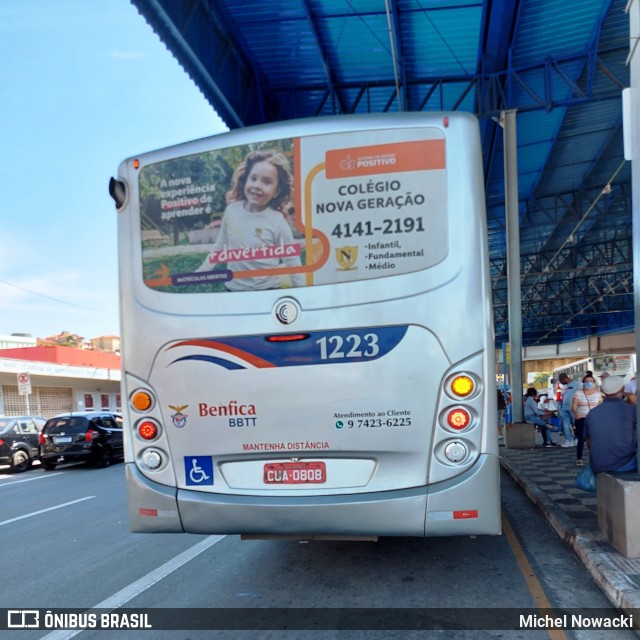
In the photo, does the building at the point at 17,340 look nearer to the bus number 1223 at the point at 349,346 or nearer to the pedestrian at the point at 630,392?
the pedestrian at the point at 630,392

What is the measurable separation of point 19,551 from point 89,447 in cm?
940

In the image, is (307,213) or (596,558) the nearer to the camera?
(307,213)

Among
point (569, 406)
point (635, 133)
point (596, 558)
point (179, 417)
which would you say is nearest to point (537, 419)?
point (569, 406)

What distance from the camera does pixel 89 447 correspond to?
15344mm

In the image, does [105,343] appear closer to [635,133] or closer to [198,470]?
[198,470]

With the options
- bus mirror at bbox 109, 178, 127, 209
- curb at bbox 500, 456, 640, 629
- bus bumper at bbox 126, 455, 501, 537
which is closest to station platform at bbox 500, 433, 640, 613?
curb at bbox 500, 456, 640, 629

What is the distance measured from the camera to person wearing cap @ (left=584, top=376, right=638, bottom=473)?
5.34 meters

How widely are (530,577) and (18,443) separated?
1524cm

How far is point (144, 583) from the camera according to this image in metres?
4.92

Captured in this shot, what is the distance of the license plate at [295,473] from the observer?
156 inches

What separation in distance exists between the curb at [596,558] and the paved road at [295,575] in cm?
9

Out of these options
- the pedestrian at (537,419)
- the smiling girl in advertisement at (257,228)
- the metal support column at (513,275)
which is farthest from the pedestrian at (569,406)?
the smiling girl in advertisement at (257,228)

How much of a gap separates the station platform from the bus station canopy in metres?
7.60

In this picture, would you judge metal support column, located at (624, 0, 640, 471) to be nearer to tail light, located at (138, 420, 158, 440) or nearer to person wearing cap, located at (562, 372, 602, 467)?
tail light, located at (138, 420, 158, 440)
